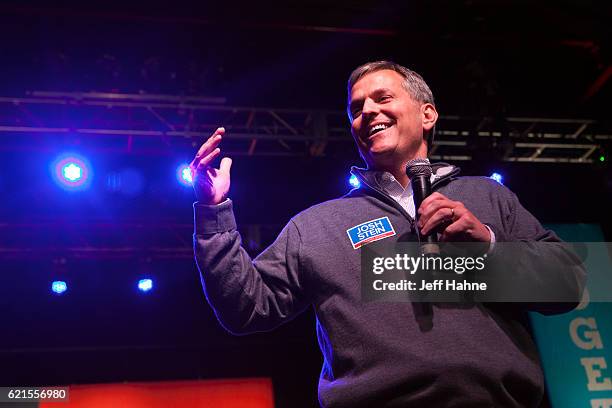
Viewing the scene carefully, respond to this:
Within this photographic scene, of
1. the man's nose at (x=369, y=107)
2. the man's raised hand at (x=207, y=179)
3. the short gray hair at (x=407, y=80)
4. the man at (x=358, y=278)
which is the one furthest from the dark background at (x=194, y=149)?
the man's raised hand at (x=207, y=179)

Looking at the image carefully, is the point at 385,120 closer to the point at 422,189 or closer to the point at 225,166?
the point at 422,189

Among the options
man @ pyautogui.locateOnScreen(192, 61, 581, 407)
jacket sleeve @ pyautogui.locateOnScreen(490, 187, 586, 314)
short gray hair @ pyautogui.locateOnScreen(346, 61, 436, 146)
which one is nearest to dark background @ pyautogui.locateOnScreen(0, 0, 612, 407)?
short gray hair @ pyautogui.locateOnScreen(346, 61, 436, 146)

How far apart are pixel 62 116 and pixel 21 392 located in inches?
117

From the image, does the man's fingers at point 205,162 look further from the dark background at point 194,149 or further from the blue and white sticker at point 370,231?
the dark background at point 194,149

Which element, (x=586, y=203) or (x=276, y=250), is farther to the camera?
(x=586, y=203)

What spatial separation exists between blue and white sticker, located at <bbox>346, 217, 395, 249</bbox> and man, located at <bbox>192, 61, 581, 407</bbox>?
17 mm

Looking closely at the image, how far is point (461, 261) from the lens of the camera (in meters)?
1.42

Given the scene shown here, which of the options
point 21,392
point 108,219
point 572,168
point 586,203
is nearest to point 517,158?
point 572,168

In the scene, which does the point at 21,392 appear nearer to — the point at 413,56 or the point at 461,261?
the point at 413,56

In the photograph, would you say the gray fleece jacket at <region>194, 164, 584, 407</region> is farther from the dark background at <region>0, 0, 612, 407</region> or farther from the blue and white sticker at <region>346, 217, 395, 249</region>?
the dark background at <region>0, 0, 612, 407</region>

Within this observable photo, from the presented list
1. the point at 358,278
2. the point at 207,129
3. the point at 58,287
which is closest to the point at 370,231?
the point at 358,278

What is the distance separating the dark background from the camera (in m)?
5.43

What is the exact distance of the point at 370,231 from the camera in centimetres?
159

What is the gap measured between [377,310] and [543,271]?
1.40ft
